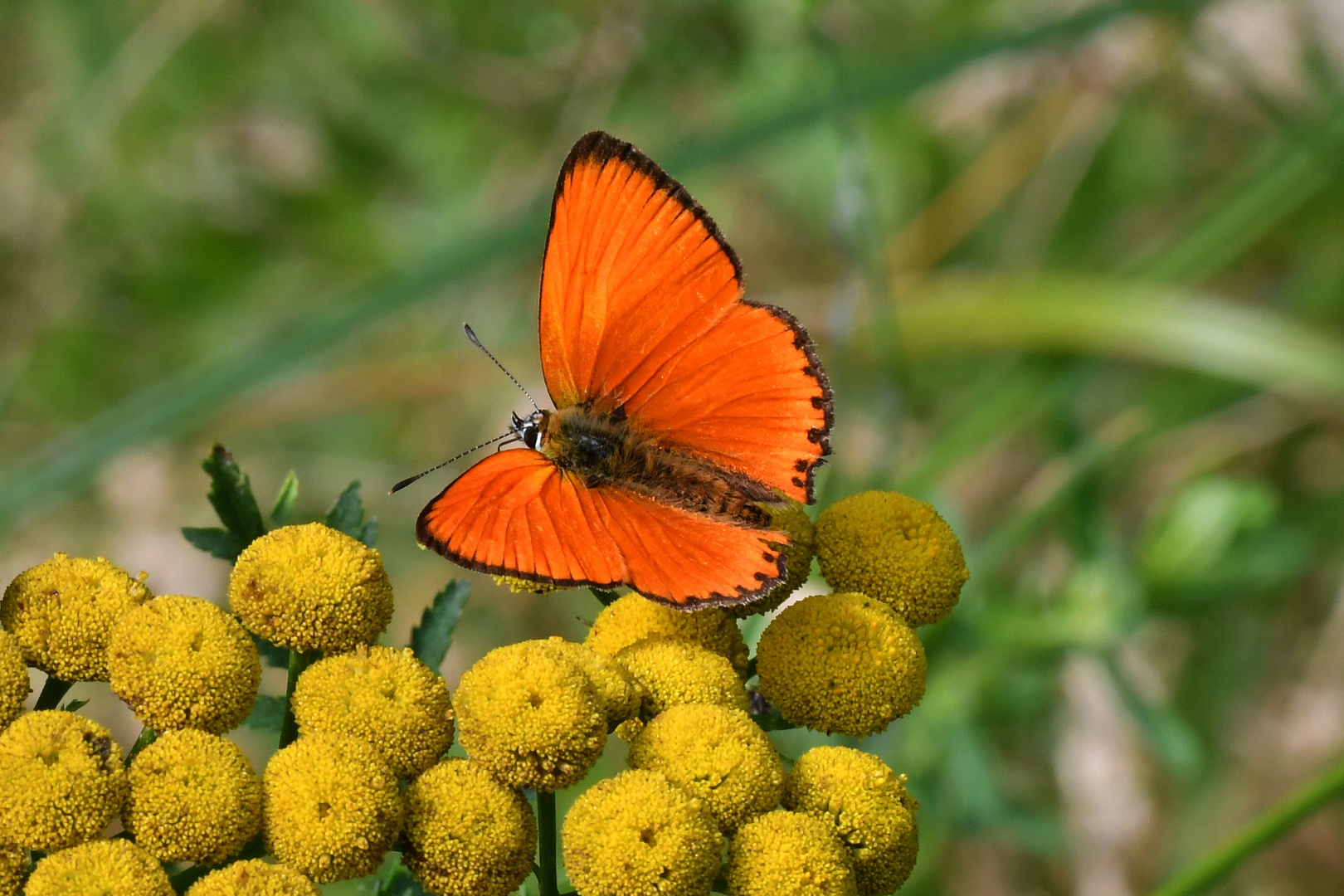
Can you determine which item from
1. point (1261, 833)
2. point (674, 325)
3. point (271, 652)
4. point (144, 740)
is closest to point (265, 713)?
point (271, 652)

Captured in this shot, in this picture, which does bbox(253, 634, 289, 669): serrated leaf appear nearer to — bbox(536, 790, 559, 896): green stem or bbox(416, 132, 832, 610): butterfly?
bbox(416, 132, 832, 610): butterfly

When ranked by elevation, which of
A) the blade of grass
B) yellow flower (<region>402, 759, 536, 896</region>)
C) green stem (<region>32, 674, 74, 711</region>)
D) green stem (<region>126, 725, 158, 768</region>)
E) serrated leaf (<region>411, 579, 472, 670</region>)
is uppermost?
the blade of grass

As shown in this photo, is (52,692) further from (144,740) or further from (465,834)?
(465,834)

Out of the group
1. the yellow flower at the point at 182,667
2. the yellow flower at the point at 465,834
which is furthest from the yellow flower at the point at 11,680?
the yellow flower at the point at 465,834

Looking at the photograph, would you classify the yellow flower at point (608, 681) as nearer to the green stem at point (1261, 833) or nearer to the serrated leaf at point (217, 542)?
the serrated leaf at point (217, 542)

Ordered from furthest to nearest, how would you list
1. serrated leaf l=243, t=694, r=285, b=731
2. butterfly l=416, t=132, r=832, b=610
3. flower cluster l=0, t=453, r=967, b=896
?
serrated leaf l=243, t=694, r=285, b=731 < butterfly l=416, t=132, r=832, b=610 < flower cluster l=0, t=453, r=967, b=896

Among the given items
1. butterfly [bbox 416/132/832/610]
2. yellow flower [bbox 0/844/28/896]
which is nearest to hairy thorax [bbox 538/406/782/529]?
butterfly [bbox 416/132/832/610]
